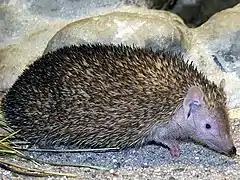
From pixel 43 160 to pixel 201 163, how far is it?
0.93 m

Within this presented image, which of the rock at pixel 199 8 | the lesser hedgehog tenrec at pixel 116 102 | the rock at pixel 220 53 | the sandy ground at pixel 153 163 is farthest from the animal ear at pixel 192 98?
the rock at pixel 199 8

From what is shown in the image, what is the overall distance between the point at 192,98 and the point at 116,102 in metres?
0.44

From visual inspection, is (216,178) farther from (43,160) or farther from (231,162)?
(43,160)

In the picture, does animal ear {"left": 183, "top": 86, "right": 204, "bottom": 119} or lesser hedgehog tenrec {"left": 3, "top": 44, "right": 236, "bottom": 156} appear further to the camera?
lesser hedgehog tenrec {"left": 3, "top": 44, "right": 236, "bottom": 156}

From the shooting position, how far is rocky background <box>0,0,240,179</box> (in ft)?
14.1

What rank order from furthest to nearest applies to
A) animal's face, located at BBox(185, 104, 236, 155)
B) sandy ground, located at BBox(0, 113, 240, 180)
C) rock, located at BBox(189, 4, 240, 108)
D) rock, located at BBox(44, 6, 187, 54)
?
1. rock, located at BBox(189, 4, 240, 108)
2. rock, located at BBox(44, 6, 187, 54)
3. animal's face, located at BBox(185, 104, 236, 155)
4. sandy ground, located at BBox(0, 113, 240, 180)

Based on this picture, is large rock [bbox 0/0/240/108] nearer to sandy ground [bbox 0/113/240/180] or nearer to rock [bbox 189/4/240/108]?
rock [bbox 189/4/240/108]

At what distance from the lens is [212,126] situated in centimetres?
426

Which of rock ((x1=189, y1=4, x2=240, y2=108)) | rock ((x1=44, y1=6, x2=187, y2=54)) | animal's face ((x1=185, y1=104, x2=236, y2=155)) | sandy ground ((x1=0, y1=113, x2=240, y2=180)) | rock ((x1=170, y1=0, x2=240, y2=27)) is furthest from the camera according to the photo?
rock ((x1=170, y1=0, x2=240, y2=27))

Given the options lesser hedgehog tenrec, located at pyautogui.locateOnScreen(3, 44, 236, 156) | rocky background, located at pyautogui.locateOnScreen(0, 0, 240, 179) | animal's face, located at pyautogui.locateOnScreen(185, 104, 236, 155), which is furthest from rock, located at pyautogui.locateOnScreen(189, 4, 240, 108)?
animal's face, located at pyautogui.locateOnScreen(185, 104, 236, 155)

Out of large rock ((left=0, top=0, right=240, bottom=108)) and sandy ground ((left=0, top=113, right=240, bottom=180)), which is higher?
large rock ((left=0, top=0, right=240, bottom=108))

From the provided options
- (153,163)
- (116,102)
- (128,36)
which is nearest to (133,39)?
Result: (128,36)

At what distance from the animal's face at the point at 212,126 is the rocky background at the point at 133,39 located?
0.34 ft

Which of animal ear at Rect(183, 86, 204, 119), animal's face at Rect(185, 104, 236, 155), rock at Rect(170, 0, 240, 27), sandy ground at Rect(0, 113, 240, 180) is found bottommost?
rock at Rect(170, 0, 240, 27)
